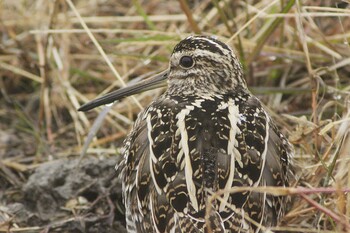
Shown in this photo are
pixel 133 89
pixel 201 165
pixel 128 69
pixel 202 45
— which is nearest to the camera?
pixel 201 165

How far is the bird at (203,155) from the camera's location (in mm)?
3391

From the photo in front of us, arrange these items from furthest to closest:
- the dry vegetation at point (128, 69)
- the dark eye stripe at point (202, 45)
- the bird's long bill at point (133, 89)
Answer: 1. the dry vegetation at point (128, 69)
2. the bird's long bill at point (133, 89)
3. the dark eye stripe at point (202, 45)

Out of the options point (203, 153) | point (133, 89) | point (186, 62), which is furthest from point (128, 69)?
point (203, 153)

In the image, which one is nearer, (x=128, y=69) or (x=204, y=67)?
(x=204, y=67)

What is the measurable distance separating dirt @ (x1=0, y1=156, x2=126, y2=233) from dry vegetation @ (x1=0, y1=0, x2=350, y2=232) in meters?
0.02

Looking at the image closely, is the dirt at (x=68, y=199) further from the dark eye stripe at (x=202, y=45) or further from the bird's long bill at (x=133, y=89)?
the dark eye stripe at (x=202, y=45)

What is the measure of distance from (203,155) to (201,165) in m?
0.06

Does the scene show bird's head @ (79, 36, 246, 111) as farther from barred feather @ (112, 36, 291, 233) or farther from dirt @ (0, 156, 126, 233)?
dirt @ (0, 156, 126, 233)

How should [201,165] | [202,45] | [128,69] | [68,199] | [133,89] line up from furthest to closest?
1. [128,69]
2. [68,199]
3. [133,89]
4. [202,45]
5. [201,165]

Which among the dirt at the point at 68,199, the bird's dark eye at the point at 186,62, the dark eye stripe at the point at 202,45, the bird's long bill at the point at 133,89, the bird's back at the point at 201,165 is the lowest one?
the dirt at the point at 68,199

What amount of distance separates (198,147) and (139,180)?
0.32 m

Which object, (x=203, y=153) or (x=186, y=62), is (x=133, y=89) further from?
(x=203, y=153)

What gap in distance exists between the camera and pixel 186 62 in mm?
4070

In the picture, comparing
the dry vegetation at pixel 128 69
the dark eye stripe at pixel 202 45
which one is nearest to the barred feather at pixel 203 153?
the dark eye stripe at pixel 202 45
